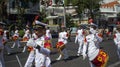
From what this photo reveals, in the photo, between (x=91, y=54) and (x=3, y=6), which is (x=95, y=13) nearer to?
(x=3, y=6)

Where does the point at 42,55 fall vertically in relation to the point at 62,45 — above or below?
above

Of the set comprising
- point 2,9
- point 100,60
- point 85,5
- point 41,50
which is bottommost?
point 85,5

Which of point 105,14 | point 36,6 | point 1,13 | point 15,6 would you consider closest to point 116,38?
point 1,13

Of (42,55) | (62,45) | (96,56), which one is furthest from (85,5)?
(42,55)

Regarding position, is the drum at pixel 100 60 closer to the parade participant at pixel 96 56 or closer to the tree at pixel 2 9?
the parade participant at pixel 96 56

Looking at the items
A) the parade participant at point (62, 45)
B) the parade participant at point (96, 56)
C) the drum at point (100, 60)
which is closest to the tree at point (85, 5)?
A: the parade participant at point (62, 45)

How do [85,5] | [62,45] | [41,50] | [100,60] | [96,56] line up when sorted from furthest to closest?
[85,5] < [62,45] < [96,56] < [100,60] < [41,50]

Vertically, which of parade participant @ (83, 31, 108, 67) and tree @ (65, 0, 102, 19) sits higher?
parade participant @ (83, 31, 108, 67)

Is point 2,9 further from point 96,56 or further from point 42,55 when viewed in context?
point 42,55

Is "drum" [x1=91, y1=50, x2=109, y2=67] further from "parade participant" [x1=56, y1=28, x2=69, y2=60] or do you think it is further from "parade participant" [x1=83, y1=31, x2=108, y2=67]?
"parade participant" [x1=56, y1=28, x2=69, y2=60]

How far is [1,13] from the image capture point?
55656 millimetres

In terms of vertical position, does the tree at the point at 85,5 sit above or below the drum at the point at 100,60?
below

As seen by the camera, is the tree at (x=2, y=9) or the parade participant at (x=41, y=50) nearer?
the parade participant at (x=41, y=50)

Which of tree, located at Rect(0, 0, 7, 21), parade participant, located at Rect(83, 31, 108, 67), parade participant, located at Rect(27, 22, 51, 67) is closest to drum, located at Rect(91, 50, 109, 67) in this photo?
parade participant, located at Rect(83, 31, 108, 67)
